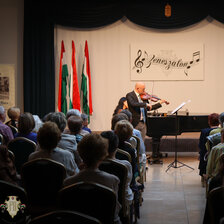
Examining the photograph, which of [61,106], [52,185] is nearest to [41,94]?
[61,106]

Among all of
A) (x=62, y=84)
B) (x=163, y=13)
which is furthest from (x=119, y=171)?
(x=163, y=13)

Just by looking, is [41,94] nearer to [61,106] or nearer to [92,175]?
[61,106]

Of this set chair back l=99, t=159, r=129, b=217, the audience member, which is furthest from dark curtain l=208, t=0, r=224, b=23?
chair back l=99, t=159, r=129, b=217

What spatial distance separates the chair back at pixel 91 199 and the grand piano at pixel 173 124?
4785mm

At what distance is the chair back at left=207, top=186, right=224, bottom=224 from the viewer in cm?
234

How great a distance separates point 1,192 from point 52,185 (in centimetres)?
55

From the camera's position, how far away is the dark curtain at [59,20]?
9453 millimetres

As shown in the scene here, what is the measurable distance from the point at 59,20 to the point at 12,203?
294 inches

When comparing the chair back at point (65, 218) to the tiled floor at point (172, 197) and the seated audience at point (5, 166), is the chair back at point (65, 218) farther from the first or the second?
the tiled floor at point (172, 197)

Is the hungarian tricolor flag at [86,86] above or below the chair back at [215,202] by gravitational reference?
above

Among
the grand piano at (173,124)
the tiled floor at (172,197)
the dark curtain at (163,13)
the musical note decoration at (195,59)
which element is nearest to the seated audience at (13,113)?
the tiled floor at (172,197)

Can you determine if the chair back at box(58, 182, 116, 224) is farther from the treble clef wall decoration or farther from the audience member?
the treble clef wall decoration

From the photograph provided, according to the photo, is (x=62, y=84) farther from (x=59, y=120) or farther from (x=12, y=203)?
(x=12, y=203)

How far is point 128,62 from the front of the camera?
9820 millimetres
